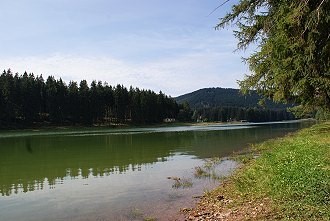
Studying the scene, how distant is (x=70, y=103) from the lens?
5059 inches

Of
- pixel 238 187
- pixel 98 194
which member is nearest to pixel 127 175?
pixel 98 194

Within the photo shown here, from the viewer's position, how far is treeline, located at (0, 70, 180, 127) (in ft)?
376

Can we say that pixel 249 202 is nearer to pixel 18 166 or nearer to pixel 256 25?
pixel 256 25

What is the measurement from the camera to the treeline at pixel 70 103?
114m

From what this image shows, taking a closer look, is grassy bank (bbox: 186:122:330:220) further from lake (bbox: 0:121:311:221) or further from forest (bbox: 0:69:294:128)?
forest (bbox: 0:69:294:128)

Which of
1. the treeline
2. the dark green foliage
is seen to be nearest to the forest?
the treeline

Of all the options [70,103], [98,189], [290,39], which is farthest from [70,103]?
[290,39]

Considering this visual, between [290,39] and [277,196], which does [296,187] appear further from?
[290,39]

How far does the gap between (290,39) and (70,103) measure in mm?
121661

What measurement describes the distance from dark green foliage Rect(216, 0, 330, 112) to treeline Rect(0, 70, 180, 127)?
3880 inches

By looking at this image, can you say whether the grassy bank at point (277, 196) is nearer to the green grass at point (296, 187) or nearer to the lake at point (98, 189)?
the green grass at point (296, 187)

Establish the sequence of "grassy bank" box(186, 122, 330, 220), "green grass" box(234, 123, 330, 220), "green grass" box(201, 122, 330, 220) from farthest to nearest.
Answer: "grassy bank" box(186, 122, 330, 220) < "green grass" box(201, 122, 330, 220) < "green grass" box(234, 123, 330, 220)

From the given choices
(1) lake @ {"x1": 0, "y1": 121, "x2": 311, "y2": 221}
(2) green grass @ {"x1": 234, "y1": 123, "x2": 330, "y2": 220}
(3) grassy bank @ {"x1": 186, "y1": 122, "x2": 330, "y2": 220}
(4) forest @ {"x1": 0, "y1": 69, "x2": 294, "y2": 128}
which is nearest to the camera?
(2) green grass @ {"x1": 234, "y1": 123, "x2": 330, "y2": 220}

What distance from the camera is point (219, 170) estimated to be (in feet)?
73.7
